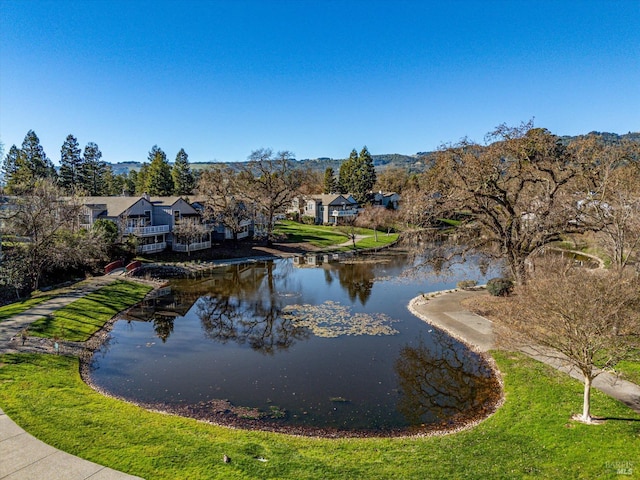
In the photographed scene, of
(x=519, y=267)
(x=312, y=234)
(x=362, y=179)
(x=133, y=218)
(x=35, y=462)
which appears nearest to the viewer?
(x=35, y=462)

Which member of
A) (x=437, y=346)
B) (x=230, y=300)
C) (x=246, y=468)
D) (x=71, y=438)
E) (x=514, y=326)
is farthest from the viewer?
(x=230, y=300)

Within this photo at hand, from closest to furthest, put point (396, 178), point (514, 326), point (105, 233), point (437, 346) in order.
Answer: point (514, 326) → point (437, 346) → point (105, 233) → point (396, 178)

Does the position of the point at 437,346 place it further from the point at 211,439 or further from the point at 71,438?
the point at 71,438

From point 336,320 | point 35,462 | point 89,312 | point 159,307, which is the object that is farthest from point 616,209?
point 89,312

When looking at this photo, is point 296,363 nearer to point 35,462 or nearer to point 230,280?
point 35,462

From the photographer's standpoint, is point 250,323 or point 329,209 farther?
point 329,209

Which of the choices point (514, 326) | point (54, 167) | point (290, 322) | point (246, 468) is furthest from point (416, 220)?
point (54, 167)
